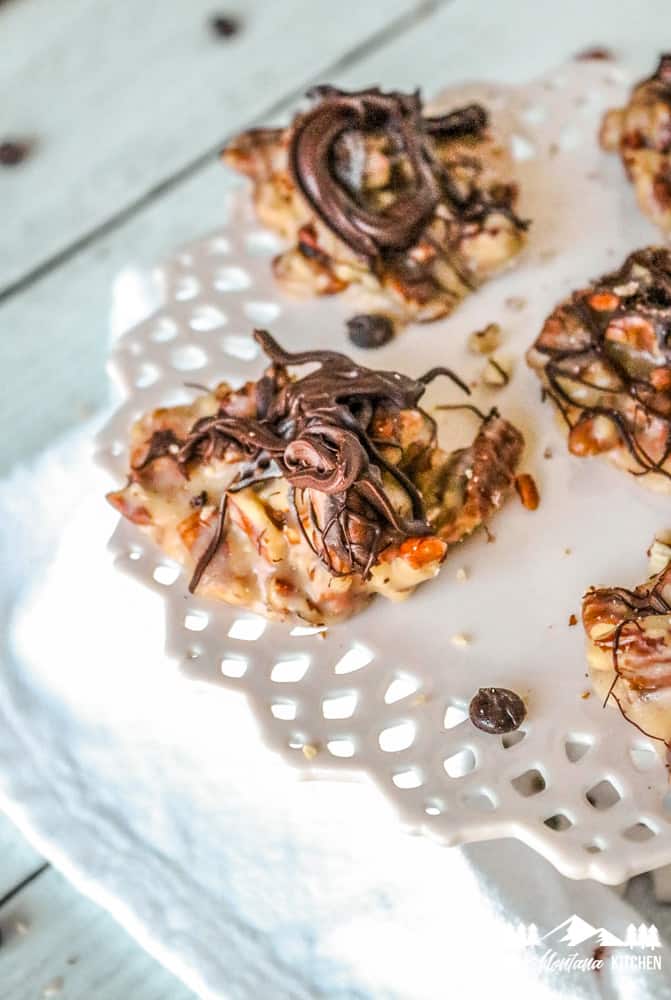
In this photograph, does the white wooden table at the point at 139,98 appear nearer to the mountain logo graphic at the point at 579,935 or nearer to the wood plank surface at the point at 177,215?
the wood plank surface at the point at 177,215

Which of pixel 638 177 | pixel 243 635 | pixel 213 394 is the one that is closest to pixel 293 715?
pixel 243 635

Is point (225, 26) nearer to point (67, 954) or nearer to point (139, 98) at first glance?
point (139, 98)

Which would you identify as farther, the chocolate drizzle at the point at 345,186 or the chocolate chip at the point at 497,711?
the chocolate drizzle at the point at 345,186

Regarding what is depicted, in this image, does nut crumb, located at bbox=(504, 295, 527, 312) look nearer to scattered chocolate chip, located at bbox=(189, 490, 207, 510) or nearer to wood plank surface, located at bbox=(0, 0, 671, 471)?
scattered chocolate chip, located at bbox=(189, 490, 207, 510)

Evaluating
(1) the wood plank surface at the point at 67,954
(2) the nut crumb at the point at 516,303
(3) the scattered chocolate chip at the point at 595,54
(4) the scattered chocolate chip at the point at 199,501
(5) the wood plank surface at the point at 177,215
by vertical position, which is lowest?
(1) the wood plank surface at the point at 67,954

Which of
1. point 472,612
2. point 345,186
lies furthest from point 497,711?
point 345,186

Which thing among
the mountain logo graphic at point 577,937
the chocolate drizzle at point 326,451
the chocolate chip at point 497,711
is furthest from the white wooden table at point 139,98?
the mountain logo graphic at point 577,937

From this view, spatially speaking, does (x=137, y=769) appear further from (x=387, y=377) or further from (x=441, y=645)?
(x=387, y=377)
